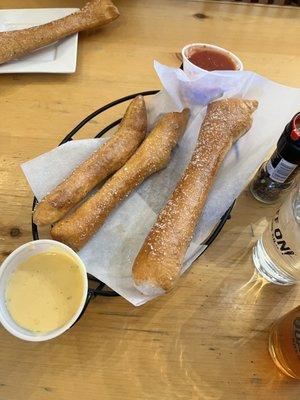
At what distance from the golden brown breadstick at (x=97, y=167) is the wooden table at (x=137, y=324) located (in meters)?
0.10

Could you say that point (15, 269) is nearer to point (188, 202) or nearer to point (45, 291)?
point (45, 291)

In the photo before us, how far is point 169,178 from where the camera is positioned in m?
0.74

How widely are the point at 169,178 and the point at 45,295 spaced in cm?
32

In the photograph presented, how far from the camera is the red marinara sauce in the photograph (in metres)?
0.83

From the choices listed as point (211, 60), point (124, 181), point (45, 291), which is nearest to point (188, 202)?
point (124, 181)

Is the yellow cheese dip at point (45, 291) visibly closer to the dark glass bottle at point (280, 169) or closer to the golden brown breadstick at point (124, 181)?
the golden brown breadstick at point (124, 181)

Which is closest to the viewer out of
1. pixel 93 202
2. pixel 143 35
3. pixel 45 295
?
pixel 45 295

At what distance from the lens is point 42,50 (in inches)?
36.9

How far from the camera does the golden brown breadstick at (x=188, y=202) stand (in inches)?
22.9

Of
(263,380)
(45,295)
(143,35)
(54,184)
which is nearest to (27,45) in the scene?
(143,35)

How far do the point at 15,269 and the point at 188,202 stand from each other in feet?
0.94

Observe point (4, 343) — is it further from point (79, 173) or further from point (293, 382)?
point (293, 382)

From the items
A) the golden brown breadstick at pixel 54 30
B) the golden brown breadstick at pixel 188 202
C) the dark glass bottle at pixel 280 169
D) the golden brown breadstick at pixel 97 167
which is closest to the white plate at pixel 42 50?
the golden brown breadstick at pixel 54 30

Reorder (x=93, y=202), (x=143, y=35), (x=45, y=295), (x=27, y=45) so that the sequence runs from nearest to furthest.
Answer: (x=45, y=295), (x=93, y=202), (x=27, y=45), (x=143, y=35)
